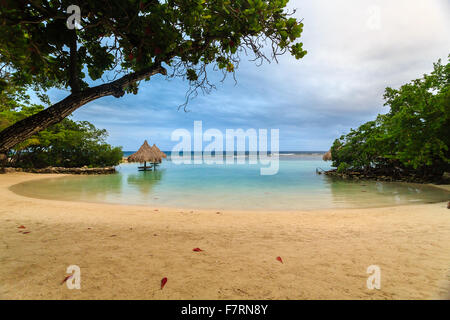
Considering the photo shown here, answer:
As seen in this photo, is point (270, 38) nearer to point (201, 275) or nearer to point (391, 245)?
point (201, 275)

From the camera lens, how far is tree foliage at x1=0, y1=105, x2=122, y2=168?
64.1ft

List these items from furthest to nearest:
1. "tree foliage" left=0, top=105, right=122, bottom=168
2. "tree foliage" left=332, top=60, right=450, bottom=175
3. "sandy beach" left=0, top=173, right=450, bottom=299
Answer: "tree foliage" left=0, top=105, right=122, bottom=168 < "tree foliage" left=332, top=60, right=450, bottom=175 < "sandy beach" left=0, top=173, right=450, bottom=299

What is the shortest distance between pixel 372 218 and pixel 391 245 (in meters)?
2.47

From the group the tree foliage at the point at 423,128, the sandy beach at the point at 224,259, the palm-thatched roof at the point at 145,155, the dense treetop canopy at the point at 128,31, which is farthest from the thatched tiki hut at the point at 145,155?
the tree foliage at the point at 423,128

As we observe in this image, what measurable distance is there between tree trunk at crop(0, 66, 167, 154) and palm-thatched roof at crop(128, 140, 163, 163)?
72.4 ft

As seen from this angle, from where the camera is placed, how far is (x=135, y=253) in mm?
2781

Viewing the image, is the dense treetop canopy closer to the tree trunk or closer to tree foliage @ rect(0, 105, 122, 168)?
the tree trunk

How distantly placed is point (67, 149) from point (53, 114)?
84.1 ft

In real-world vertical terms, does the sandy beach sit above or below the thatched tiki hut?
below

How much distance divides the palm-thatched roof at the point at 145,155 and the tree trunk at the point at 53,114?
22055 millimetres

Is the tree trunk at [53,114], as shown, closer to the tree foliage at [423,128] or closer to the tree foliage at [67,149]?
the tree foliage at [423,128]

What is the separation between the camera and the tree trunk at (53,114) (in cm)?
204

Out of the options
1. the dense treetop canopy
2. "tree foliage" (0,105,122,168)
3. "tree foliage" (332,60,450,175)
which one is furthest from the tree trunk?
"tree foliage" (0,105,122,168)
